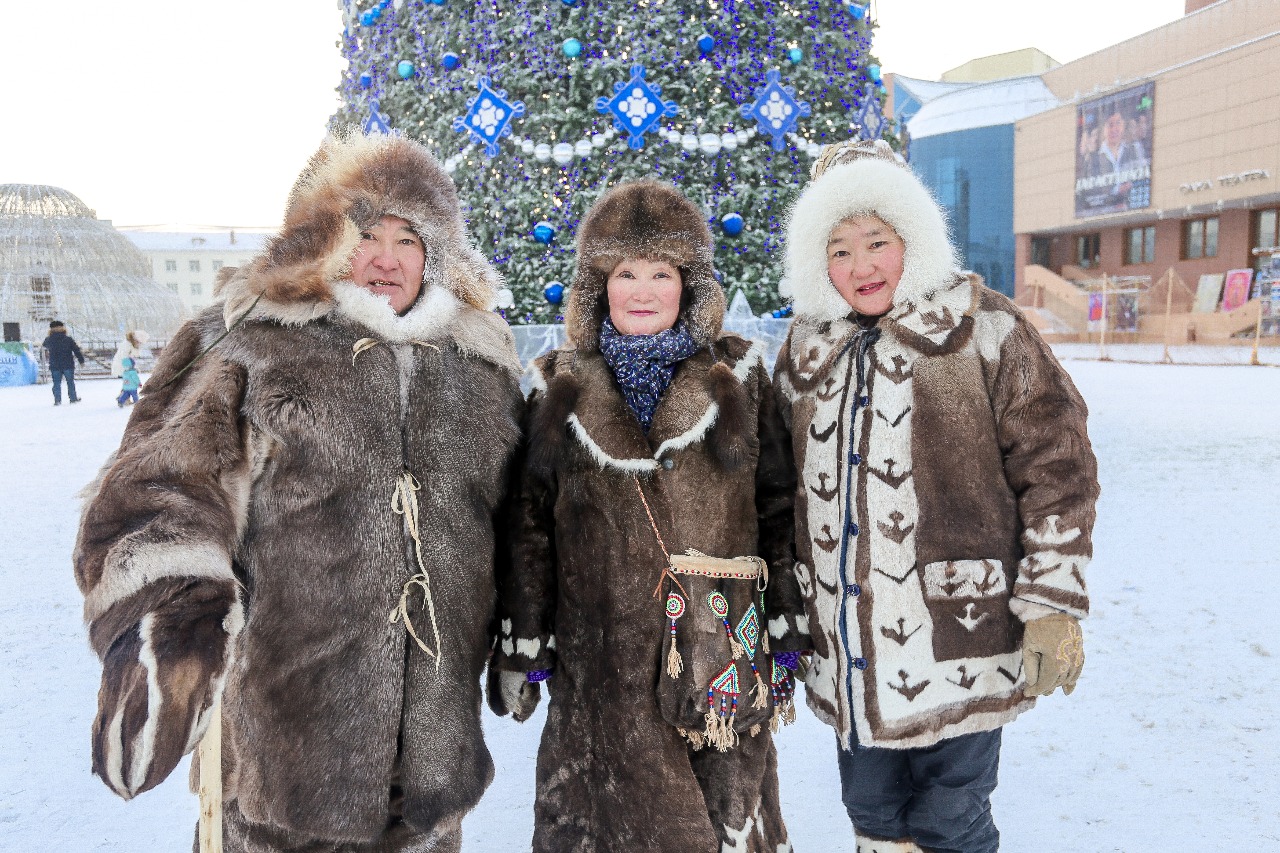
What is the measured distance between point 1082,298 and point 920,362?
28.7 meters

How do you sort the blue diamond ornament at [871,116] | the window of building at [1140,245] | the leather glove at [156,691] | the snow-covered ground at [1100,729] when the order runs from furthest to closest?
the window of building at [1140,245], the blue diamond ornament at [871,116], the snow-covered ground at [1100,729], the leather glove at [156,691]

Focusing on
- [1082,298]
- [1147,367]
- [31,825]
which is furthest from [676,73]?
[1082,298]

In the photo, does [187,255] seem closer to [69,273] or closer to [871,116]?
[69,273]

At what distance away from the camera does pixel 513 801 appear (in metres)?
2.50

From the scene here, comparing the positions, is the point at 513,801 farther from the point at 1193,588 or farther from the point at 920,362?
the point at 1193,588

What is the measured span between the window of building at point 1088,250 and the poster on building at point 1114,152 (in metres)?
1.51

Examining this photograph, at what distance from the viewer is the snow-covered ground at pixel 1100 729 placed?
2254mm

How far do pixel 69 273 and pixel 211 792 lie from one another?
46.0m

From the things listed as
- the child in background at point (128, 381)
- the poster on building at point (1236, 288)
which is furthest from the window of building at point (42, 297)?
the poster on building at point (1236, 288)

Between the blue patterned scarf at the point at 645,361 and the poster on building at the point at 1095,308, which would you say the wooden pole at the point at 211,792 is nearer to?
the blue patterned scarf at the point at 645,361

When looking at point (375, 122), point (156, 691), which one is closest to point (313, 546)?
point (156, 691)

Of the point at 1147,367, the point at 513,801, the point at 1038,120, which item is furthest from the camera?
the point at 1038,120

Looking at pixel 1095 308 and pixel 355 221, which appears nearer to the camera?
pixel 355 221

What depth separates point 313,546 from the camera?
1.56 metres
